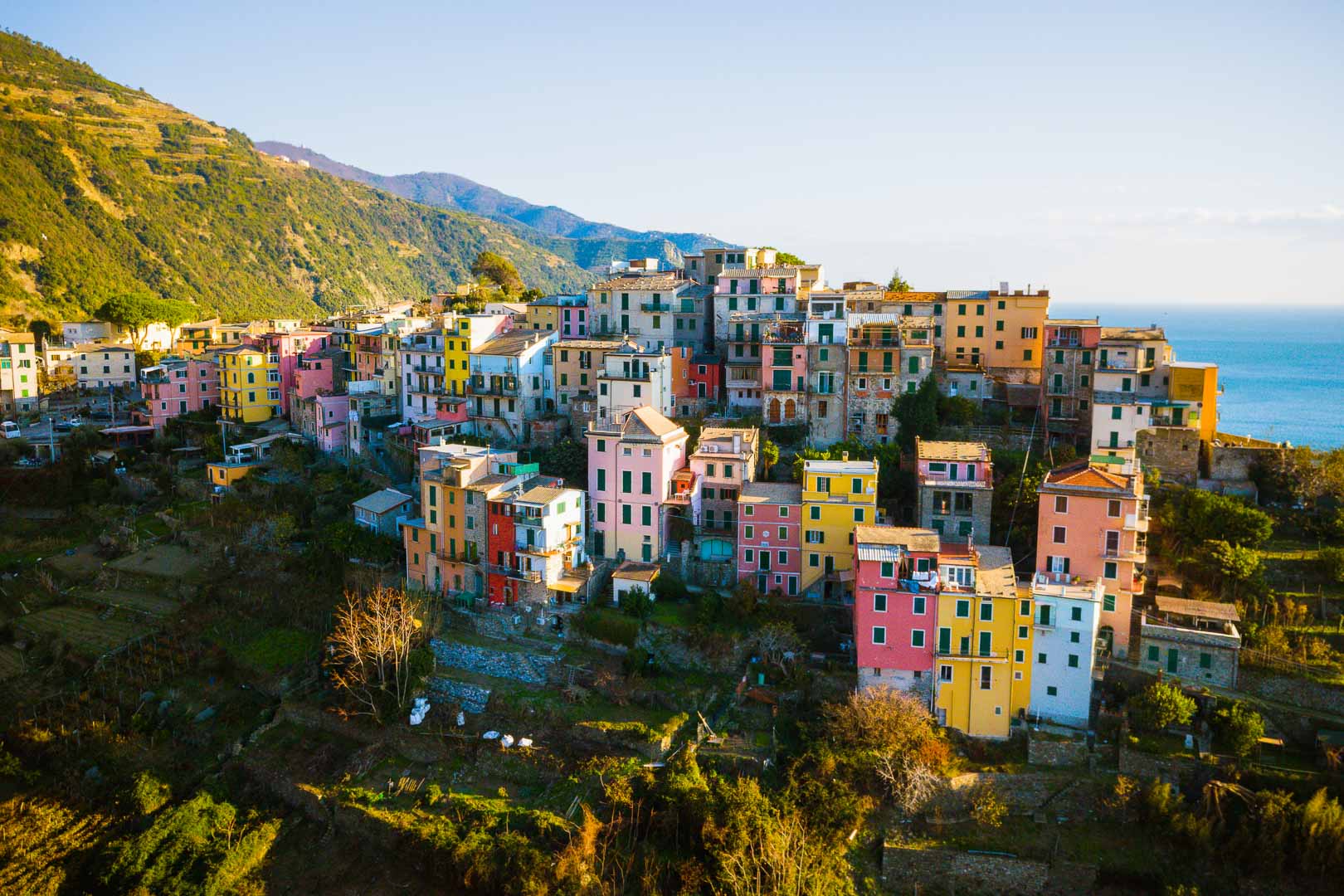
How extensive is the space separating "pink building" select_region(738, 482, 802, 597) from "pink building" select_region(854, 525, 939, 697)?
15.7 feet

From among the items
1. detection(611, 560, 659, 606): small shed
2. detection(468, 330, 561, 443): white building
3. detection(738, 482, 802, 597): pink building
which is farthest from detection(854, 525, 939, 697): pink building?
detection(468, 330, 561, 443): white building

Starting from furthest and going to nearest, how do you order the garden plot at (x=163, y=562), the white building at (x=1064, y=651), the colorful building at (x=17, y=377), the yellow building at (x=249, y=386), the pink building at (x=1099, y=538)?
the colorful building at (x=17, y=377), the yellow building at (x=249, y=386), the garden plot at (x=163, y=562), the pink building at (x=1099, y=538), the white building at (x=1064, y=651)

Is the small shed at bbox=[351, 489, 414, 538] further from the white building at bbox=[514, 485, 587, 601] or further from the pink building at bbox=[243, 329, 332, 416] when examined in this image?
the pink building at bbox=[243, 329, 332, 416]

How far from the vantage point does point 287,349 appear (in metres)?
56.2

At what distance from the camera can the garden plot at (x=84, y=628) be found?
39.0m

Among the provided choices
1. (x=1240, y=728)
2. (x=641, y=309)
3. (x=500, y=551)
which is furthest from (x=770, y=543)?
(x=641, y=309)

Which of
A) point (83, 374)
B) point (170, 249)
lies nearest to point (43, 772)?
point (83, 374)

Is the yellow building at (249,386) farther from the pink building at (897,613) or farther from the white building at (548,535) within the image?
the pink building at (897,613)

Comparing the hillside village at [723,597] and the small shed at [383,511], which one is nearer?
the hillside village at [723,597]

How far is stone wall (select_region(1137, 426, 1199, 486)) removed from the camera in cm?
3662

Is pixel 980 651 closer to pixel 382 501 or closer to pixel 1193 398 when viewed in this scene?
pixel 1193 398

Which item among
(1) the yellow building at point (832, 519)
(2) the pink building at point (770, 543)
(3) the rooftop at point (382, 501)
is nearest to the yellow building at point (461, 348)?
(3) the rooftop at point (382, 501)

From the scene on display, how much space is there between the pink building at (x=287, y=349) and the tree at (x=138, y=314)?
14.0 m

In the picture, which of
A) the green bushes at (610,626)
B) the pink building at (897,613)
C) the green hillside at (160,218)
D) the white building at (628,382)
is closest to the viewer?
the pink building at (897,613)
